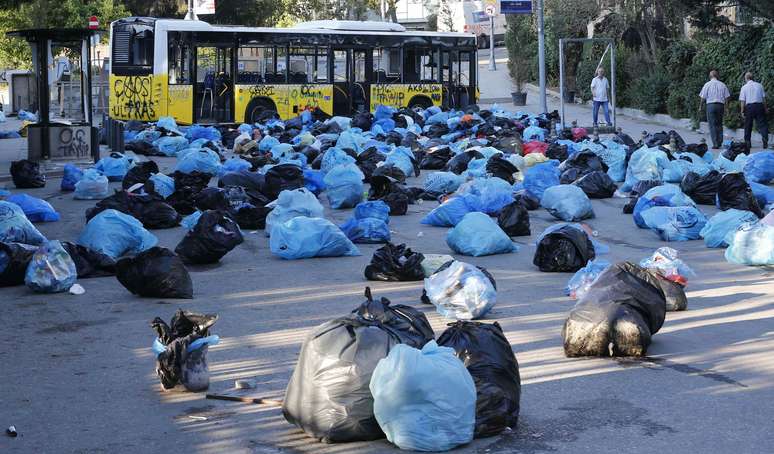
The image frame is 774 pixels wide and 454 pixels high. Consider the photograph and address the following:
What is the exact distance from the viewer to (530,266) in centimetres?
993

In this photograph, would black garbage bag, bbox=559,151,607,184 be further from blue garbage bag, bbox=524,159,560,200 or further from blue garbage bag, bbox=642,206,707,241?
blue garbage bag, bbox=642,206,707,241

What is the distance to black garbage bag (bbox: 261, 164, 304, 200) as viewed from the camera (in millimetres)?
14812

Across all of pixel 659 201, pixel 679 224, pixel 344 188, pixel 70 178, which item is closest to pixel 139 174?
pixel 70 178

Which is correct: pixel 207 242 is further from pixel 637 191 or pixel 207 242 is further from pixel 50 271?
pixel 637 191

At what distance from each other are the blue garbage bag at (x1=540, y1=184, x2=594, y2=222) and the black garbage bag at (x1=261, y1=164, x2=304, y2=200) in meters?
3.64

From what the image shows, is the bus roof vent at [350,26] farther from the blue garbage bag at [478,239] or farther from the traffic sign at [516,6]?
the blue garbage bag at [478,239]

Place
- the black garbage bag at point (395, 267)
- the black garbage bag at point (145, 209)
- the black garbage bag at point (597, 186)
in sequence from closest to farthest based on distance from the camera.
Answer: the black garbage bag at point (395, 267) < the black garbage bag at point (145, 209) < the black garbage bag at point (597, 186)

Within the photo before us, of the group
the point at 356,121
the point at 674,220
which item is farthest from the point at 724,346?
the point at 356,121

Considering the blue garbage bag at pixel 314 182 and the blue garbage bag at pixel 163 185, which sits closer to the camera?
the blue garbage bag at pixel 163 185

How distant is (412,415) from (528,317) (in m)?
3.13

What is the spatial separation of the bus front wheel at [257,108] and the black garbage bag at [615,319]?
23.6 metres

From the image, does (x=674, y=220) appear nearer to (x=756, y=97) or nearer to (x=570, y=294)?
(x=570, y=294)

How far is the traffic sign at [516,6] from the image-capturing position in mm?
28438

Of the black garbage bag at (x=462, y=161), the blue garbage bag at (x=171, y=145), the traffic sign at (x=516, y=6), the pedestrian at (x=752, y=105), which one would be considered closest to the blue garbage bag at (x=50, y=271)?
the black garbage bag at (x=462, y=161)
